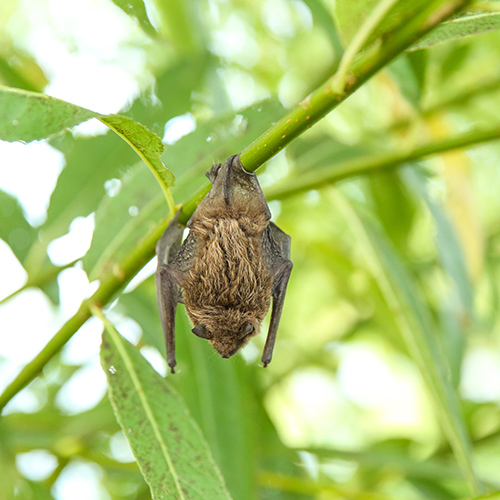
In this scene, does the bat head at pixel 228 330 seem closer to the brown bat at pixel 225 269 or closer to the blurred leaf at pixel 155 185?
the brown bat at pixel 225 269

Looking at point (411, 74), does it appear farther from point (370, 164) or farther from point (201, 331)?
point (201, 331)

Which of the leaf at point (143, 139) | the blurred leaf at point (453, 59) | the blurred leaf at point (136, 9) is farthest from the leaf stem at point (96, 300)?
the blurred leaf at point (453, 59)

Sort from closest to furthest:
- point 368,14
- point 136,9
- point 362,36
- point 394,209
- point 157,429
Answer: point 362,36
point 368,14
point 136,9
point 157,429
point 394,209

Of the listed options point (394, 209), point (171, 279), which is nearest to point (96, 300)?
point (171, 279)

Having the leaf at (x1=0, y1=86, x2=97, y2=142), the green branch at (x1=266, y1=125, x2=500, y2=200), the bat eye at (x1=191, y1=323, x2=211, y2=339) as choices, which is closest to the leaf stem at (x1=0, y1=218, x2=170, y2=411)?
the bat eye at (x1=191, y1=323, x2=211, y2=339)

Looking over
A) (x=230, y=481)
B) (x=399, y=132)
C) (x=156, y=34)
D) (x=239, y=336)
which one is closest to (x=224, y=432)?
(x=230, y=481)

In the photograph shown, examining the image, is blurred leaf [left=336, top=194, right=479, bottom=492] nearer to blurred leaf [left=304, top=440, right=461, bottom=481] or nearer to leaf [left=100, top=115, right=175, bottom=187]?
blurred leaf [left=304, top=440, right=461, bottom=481]

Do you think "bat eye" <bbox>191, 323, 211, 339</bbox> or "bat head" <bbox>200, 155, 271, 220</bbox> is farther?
"bat eye" <bbox>191, 323, 211, 339</bbox>
